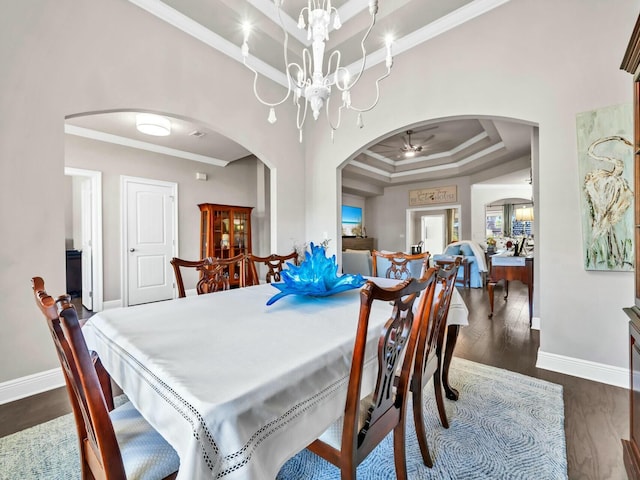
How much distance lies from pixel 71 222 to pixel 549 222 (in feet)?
23.4

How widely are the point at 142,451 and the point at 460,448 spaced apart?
4.75 ft

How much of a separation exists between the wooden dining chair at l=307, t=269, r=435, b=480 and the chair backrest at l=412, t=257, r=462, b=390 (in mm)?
95

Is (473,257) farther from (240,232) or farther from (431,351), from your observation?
(431,351)

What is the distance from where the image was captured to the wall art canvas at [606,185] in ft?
6.55

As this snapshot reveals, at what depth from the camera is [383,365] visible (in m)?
0.92

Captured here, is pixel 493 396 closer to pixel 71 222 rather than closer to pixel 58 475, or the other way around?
pixel 58 475

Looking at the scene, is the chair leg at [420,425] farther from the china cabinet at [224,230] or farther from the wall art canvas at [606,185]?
the china cabinet at [224,230]

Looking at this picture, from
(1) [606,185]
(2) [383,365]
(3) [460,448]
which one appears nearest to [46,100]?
(2) [383,365]

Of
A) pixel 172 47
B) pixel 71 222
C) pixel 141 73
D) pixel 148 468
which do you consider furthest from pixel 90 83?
pixel 71 222

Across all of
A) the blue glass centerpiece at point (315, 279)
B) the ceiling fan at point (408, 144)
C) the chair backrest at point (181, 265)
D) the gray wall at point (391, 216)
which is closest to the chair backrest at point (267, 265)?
the chair backrest at point (181, 265)

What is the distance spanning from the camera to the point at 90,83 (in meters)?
2.16

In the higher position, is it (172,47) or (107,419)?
(172,47)

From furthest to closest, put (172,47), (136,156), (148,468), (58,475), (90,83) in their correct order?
(136,156) → (172,47) → (90,83) → (58,475) → (148,468)

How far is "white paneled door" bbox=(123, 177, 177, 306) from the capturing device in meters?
4.59
